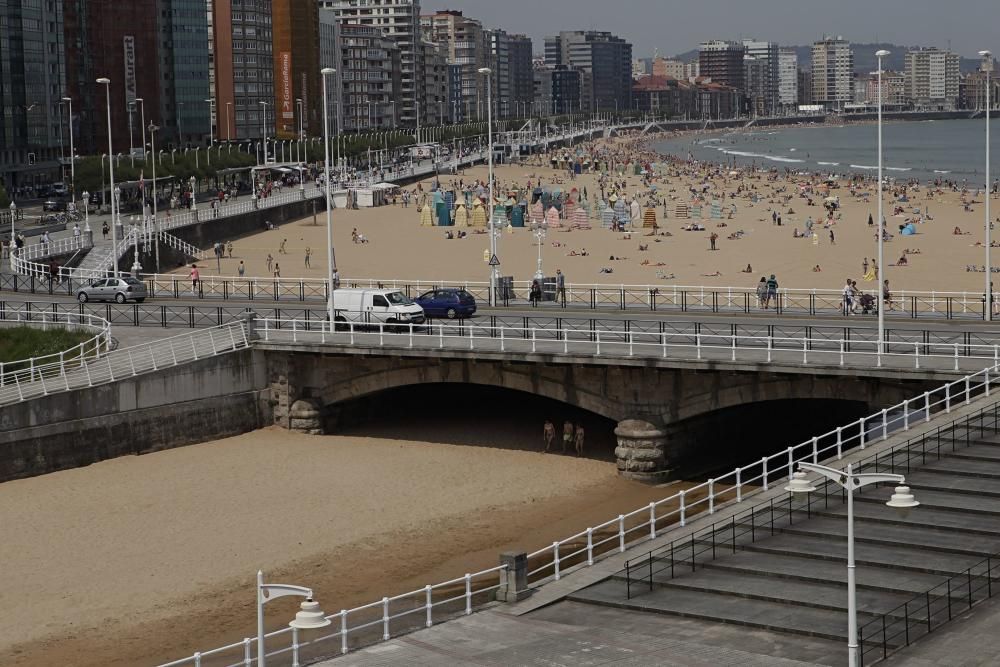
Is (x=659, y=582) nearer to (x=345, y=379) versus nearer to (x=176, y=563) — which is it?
(x=176, y=563)

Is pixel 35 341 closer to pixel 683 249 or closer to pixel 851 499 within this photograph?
pixel 851 499

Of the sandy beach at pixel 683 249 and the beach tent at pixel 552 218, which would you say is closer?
the sandy beach at pixel 683 249

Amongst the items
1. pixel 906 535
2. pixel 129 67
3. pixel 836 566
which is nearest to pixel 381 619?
pixel 836 566

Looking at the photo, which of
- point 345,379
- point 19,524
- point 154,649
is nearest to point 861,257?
point 345,379

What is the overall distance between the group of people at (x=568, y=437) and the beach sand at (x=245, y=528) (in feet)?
2.22

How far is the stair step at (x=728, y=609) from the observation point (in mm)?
25953

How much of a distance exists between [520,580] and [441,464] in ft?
53.7

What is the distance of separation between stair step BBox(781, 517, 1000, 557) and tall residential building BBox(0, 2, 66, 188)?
115m

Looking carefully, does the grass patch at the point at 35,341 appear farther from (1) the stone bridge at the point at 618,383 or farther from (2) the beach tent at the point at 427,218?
(2) the beach tent at the point at 427,218

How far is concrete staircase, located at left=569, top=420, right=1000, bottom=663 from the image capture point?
1038 inches

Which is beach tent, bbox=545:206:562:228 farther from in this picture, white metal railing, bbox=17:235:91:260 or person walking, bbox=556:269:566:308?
person walking, bbox=556:269:566:308

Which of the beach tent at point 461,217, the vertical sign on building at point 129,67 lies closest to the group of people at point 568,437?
the beach tent at point 461,217

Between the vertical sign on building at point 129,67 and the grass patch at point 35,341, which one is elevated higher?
the vertical sign on building at point 129,67

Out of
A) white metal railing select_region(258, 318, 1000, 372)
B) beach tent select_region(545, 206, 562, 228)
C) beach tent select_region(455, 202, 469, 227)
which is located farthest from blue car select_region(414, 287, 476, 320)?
beach tent select_region(455, 202, 469, 227)
